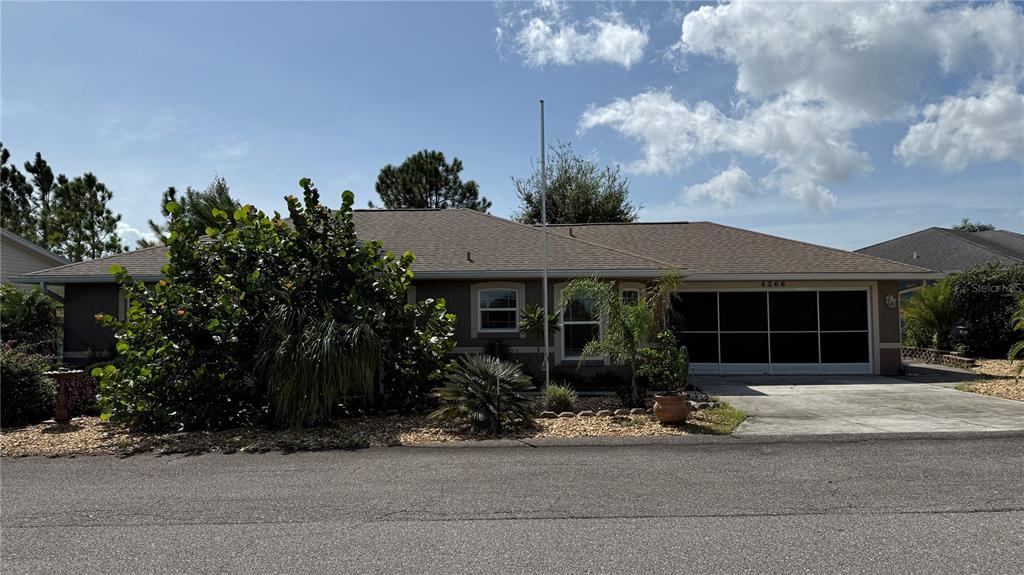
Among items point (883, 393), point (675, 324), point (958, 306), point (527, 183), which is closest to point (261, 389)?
point (675, 324)

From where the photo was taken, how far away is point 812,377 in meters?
16.0

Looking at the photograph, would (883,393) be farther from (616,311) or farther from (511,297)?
(511,297)

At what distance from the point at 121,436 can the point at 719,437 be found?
8.38 meters

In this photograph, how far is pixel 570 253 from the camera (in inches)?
602

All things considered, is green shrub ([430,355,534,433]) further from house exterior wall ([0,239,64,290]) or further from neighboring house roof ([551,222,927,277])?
house exterior wall ([0,239,64,290])

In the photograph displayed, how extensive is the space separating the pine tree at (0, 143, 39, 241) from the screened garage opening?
34353mm

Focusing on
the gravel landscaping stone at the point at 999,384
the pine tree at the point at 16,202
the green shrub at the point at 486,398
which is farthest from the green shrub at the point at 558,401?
the pine tree at the point at 16,202

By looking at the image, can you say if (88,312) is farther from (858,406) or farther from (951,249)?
(951,249)

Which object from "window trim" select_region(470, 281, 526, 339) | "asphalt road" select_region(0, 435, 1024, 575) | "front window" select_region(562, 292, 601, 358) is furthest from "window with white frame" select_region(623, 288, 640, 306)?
"asphalt road" select_region(0, 435, 1024, 575)

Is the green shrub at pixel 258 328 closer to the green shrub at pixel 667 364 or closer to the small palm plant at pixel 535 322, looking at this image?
the small palm plant at pixel 535 322

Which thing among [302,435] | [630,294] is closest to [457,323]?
[630,294]

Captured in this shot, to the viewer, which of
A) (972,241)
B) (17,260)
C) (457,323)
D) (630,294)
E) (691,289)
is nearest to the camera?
(457,323)

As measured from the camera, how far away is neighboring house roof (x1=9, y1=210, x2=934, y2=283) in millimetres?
14383

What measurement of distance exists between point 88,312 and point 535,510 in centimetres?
1315
